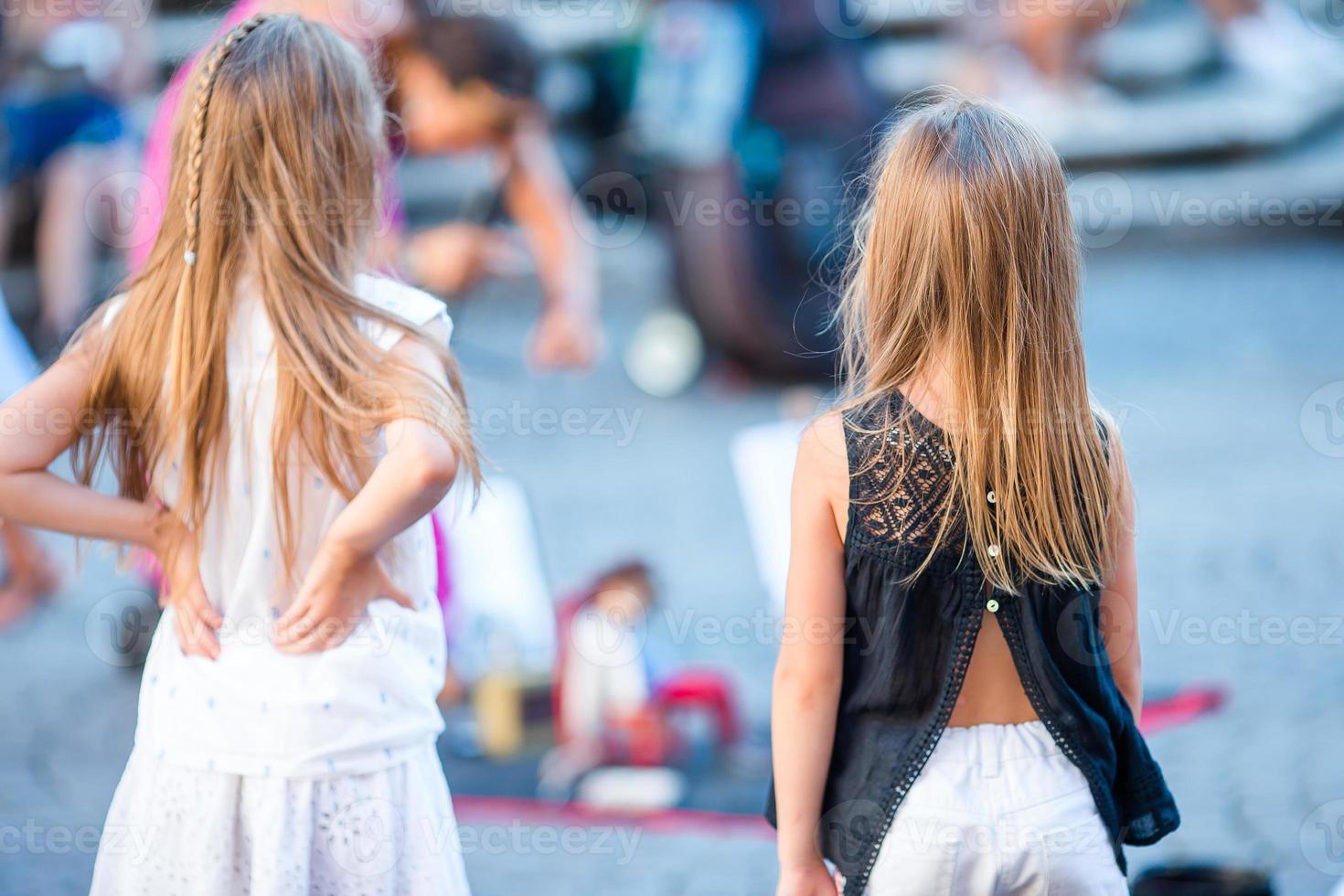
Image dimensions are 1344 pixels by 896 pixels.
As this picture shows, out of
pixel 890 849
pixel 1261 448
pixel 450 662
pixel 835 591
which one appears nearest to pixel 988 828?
pixel 890 849

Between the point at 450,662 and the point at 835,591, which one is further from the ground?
the point at 835,591

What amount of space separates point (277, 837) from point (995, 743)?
0.97 meters

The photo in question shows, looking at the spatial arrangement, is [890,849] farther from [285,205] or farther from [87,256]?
[87,256]

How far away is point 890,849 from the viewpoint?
163cm

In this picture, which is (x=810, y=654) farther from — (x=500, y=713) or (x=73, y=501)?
(x=500, y=713)

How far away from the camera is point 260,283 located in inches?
72.0

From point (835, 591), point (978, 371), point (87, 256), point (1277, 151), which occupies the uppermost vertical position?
point (1277, 151)

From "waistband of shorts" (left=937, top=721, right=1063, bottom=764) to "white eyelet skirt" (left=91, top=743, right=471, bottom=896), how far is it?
73 centimetres

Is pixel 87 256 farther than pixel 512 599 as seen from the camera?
Yes

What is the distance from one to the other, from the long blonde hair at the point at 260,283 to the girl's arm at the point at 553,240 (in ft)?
9.71

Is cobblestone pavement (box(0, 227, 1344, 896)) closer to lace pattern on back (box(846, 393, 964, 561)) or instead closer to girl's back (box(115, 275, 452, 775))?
lace pattern on back (box(846, 393, 964, 561))

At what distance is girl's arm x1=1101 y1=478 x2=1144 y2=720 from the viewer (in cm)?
170

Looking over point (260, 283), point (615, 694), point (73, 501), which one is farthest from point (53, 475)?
point (615, 694)

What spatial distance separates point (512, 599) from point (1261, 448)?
11.3 ft
